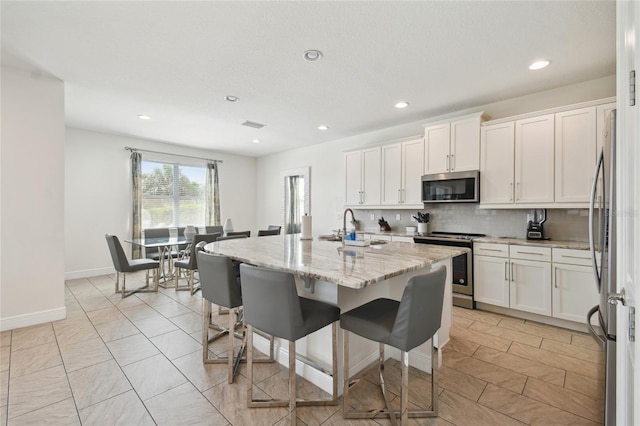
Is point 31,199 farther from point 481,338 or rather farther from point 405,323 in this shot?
point 481,338

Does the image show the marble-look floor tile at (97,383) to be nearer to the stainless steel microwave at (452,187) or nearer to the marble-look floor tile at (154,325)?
the marble-look floor tile at (154,325)

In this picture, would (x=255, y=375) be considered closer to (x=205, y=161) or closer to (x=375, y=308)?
(x=375, y=308)

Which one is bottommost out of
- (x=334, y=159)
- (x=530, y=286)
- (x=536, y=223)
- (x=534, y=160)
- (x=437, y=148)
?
(x=530, y=286)

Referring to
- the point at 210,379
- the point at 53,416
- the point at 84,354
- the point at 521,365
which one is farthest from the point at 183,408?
the point at 521,365

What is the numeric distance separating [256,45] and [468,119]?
9.22 ft

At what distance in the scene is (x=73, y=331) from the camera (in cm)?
283

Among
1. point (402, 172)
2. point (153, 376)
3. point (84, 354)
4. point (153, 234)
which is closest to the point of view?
point (153, 376)

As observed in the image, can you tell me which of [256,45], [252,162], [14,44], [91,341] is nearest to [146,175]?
[252,162]

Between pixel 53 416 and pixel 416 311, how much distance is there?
2.24 metres

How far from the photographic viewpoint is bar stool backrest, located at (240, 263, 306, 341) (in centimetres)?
148

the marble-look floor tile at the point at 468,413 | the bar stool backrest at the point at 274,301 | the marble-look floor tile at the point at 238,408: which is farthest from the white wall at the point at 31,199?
the marble-look floor tile at the point at 468,413

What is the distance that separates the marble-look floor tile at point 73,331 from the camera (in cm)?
264

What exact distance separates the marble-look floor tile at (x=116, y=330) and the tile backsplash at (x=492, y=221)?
12.6 ft

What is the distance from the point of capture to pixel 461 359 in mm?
2344
